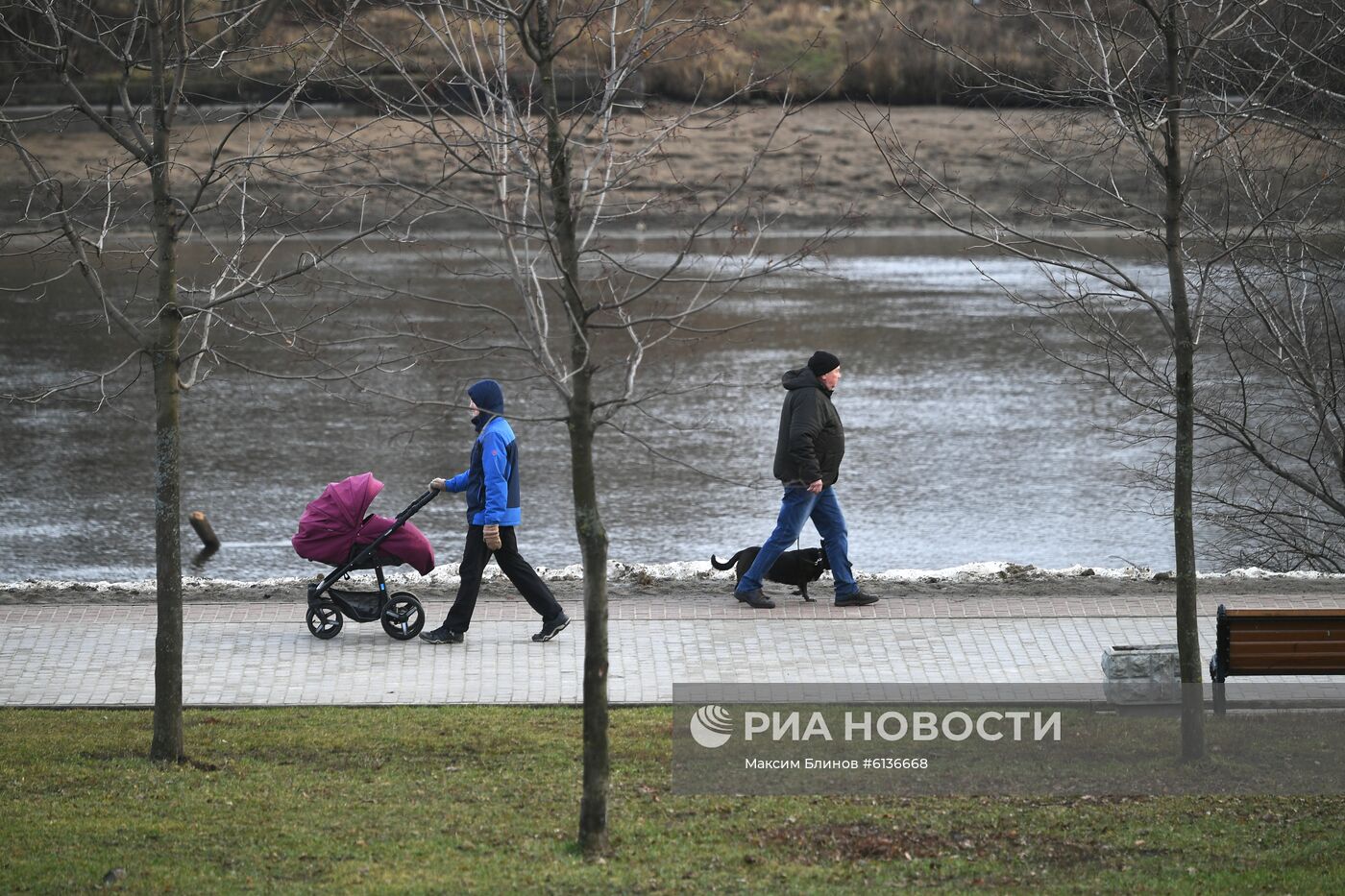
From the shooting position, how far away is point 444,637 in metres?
10.7

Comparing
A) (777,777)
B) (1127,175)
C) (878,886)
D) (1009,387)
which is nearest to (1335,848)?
(878,886)

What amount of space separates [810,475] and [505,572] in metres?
2.42

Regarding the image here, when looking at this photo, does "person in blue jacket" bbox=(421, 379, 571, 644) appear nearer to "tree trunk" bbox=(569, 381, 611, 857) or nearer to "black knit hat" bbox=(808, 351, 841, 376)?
"black knit hat" bbox=(808, 351, 841, 376)

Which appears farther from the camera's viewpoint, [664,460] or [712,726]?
[664,460]

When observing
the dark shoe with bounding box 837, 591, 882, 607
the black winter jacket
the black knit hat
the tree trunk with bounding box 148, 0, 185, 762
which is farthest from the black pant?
the tree trunk with bounding box 148, 0, 185, 762

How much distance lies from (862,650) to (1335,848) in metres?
4.24

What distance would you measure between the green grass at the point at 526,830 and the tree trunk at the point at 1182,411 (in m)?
0.62

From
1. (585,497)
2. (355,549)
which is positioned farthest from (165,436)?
(355,549)

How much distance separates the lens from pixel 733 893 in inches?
232

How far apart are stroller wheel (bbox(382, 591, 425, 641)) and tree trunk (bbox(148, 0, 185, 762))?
2.80m

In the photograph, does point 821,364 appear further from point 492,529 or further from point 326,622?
point 326,622

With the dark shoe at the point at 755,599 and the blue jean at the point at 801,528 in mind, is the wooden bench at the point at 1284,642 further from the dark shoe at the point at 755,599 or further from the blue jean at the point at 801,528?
the dark shoe at the point at 755,599

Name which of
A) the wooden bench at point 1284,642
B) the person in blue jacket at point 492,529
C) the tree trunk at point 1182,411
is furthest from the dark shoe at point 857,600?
the tree trunk at point 1182,411

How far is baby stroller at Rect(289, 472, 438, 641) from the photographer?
10680 millimetres
